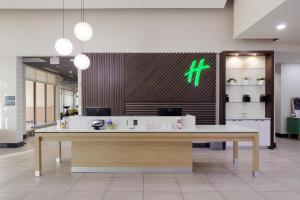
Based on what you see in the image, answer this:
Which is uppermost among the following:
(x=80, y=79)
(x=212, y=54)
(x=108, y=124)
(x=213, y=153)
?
(x=212, y=54)

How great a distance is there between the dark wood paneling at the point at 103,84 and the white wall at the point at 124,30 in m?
0.47

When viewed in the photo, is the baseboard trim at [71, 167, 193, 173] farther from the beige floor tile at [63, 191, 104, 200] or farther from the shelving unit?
the shelving unit

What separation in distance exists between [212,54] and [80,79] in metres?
4.12

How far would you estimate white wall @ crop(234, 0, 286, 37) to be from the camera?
17.9ft

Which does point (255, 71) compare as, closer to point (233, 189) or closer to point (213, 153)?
point (213, 153)

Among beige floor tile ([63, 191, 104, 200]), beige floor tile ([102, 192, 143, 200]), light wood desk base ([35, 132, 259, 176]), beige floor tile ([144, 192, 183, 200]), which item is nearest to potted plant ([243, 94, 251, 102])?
light wood desk base ([35, 132, 259, 176])

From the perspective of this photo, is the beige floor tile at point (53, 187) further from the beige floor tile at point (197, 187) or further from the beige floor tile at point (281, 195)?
the beige floor tile at point (281, 195)

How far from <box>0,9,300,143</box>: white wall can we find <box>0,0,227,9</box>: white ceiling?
1.87ft

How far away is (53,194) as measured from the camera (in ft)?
13.7

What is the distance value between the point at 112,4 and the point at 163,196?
5507 mm

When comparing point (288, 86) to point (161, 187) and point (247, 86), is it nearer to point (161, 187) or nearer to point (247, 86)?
point (247, 86)

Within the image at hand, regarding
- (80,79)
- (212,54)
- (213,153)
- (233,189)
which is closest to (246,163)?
(213,153)

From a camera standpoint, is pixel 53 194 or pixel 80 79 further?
pixel 80 79

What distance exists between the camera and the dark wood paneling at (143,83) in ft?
26.7
